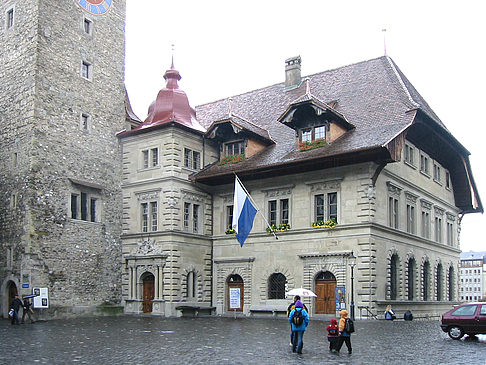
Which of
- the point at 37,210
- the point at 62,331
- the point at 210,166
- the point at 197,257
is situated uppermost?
the point at 210,166

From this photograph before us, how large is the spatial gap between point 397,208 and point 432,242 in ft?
18.9

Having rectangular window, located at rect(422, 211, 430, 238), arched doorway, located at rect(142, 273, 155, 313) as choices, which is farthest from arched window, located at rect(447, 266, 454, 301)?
arched doorway, located at rect(142, 273, 155, 313)

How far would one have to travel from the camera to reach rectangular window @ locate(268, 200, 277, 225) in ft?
121

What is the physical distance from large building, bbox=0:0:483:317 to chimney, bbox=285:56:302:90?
1303 mm

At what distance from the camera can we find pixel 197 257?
126ft

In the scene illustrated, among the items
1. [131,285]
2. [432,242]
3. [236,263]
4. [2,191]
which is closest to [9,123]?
[2,191]

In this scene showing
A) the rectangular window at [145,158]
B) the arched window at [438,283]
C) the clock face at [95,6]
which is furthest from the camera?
the arched window at [438,283]

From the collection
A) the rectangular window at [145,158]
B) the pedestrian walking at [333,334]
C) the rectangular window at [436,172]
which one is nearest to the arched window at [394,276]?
the rectangular window at [436,172]

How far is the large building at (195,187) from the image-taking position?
1326 inches

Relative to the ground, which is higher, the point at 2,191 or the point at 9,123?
the point at 9,123

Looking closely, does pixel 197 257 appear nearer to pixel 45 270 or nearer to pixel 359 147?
pixel 45 270

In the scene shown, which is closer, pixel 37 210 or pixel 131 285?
pixel 37 210

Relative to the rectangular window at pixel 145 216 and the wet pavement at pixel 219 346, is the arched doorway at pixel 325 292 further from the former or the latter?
the rectangular window at pixel 145 216

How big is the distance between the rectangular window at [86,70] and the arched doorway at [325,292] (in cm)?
1764
